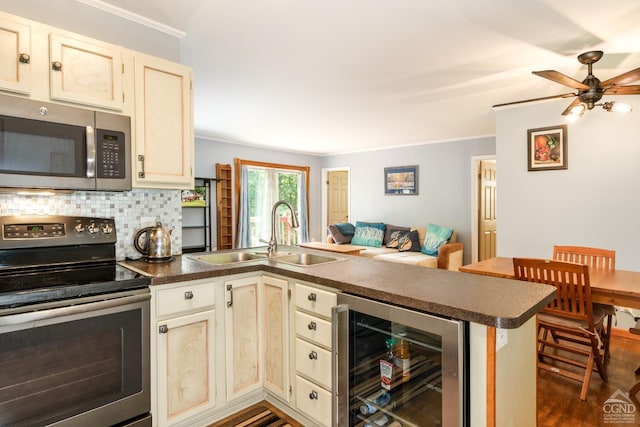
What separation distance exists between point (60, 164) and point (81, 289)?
67 centimetres

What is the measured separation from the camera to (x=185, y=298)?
1.81m

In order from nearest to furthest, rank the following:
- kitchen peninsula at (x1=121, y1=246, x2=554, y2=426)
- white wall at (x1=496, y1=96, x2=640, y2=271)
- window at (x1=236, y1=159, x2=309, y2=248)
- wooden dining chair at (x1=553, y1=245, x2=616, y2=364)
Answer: kitchen peninsula at (x1=121, y1=246, x2=554, y2=426), wooden dining chair at (x1=553, y1=245, x2=616, y2=364), white wall at (x1=496, y1=96, x2=640, y2=271), window at (x1=236, y1=159, x2=309, y2=248)

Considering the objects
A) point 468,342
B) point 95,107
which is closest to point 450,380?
point 468,342

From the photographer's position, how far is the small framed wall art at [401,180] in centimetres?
639

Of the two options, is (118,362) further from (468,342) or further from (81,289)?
(468,342)

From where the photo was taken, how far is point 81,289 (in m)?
1.47

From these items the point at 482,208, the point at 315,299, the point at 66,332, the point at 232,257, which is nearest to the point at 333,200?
the point at 482,208

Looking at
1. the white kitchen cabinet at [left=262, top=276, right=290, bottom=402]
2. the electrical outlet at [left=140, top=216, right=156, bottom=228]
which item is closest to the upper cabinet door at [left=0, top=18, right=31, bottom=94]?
the electrical outlet at [left=140, top=216, right=156, bottom=228]

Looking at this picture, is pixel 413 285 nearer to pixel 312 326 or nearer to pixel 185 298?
pixel 312 326

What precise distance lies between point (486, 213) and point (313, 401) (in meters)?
4.96

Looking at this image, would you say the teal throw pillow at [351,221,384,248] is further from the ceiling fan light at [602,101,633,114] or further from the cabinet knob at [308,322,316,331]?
the cabinet knob at [308,322,316,331]

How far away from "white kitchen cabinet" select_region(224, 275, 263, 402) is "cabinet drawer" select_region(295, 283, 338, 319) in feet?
1.14

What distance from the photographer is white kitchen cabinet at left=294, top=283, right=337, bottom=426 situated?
1.75 metres

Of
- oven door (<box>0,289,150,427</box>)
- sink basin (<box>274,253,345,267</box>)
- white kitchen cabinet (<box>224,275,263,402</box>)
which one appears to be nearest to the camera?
oven door (<box>0,289,150,427</box>)
